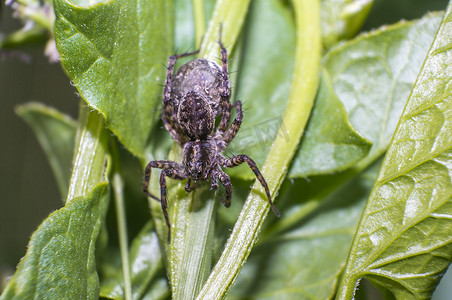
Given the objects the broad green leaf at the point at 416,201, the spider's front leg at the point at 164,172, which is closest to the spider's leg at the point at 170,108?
the spider's front leg at the point at 164,172

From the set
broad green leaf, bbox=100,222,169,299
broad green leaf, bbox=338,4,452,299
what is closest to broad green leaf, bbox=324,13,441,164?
broad green leaf, bbox=338,4,452,299

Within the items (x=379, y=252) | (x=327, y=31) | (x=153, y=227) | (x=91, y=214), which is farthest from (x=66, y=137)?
(x=379, y=252)

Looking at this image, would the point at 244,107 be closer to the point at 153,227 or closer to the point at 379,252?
the point at 153,227

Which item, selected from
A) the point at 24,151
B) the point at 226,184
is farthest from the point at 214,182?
the point at 24,151

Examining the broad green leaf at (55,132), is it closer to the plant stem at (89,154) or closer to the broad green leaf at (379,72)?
the plant stem at (89,154)

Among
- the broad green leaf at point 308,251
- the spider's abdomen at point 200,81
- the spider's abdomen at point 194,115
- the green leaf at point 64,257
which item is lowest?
the broad green leaf at point 308,251

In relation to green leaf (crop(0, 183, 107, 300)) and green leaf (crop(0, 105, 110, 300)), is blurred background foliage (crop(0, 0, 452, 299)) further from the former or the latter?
green leaf (crop(0, 183, 107, 300))
